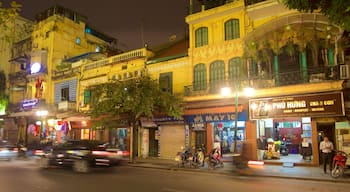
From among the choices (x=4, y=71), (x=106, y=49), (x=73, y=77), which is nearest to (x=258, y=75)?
(x=73, y=77)

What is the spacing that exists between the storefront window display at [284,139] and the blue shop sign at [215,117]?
1.36 metres

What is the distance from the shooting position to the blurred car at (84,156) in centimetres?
1398

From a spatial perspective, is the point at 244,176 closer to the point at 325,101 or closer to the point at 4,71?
the point at 325,101

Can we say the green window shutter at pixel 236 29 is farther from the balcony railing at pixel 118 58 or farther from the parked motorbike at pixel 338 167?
the parked motorbike at pixel 338 167

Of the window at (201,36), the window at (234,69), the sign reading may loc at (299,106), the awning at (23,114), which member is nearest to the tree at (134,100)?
the window at (234,69)

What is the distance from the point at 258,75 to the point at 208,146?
6017 mm

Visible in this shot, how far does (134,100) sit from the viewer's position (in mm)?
18656

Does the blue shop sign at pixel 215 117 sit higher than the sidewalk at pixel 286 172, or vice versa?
the blue shop sign at pixel 215 117

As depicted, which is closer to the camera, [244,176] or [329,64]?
[244,176]

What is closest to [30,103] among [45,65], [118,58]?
[45,65]

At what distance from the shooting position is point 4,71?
123ft

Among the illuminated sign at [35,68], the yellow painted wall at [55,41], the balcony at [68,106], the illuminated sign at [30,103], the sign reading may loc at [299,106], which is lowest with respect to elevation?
the sign reading may loc at [299,106]

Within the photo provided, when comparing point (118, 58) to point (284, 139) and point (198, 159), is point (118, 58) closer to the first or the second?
point (198, 159)

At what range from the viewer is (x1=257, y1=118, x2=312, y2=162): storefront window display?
18.1m
